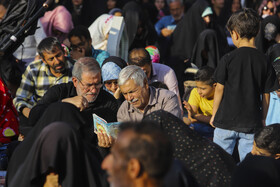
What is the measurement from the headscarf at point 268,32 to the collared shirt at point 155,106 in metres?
4.02

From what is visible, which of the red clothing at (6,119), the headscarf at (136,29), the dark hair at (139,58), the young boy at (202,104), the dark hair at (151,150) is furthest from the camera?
the headscarf at (136,29)

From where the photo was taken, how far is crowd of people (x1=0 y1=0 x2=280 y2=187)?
128 inches

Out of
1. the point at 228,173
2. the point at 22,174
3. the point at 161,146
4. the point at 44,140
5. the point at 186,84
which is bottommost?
the point at 186,84

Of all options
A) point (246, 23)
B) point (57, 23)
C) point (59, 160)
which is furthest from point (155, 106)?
point (57, 23)

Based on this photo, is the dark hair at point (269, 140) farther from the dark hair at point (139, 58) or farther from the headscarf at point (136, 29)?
the headscarf at point (136, 29)

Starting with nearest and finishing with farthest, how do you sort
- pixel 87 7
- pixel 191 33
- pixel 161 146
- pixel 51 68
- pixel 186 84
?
pixel 161 146 < pixel 51 68 < pixel 186 84 < pixel 191 33 < pixel 87 7

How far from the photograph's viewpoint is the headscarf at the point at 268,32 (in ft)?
27.0

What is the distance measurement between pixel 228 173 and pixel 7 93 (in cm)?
270

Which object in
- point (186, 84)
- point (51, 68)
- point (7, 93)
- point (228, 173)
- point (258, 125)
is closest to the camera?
point (228, 173)

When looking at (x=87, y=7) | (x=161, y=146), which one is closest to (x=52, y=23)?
(x=87, y=7)

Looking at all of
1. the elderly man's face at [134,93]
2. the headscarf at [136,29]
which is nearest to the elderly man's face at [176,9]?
the headscarf at [136,29]

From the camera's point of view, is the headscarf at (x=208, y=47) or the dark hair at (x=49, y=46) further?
the headscarf at (x=208, y=47)

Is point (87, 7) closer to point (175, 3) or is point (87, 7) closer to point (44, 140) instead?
point (175, 3)

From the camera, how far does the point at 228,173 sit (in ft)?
12.1
